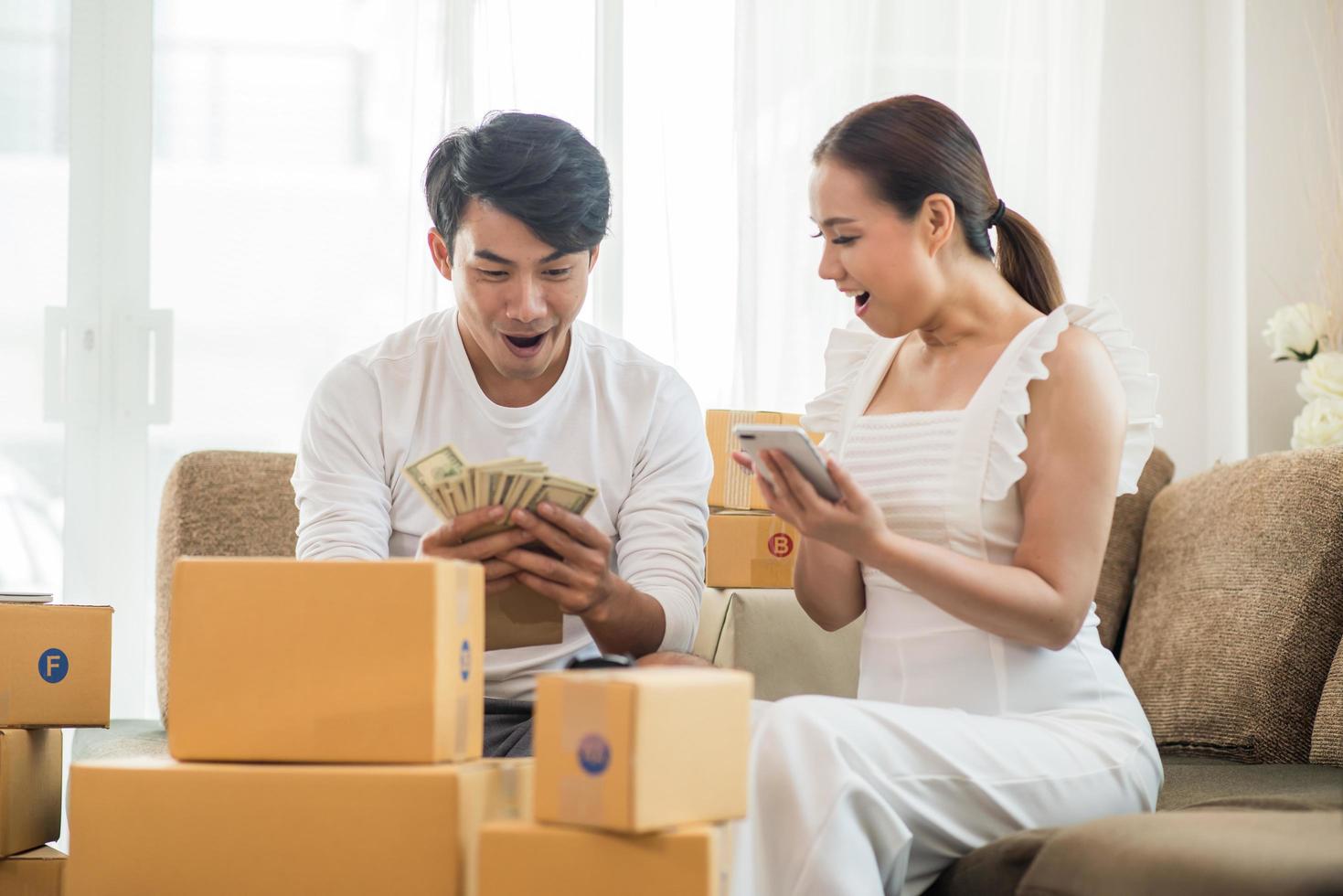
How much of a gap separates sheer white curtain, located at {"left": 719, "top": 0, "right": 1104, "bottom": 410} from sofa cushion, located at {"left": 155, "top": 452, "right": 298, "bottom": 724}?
1168 mm

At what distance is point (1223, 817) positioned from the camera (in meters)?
1.40

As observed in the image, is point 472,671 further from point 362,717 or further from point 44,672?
point 44,672

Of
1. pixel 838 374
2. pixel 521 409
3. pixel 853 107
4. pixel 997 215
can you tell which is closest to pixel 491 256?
pixel 521 409

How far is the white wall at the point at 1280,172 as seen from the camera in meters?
3.24

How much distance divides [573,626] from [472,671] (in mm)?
583

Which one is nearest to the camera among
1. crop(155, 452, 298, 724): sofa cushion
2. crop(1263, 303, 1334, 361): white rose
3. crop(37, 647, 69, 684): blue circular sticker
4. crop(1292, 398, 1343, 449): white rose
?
crop(37, 647, 69, 684): blue circular sticker

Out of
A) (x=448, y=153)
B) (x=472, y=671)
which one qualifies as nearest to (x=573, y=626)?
(x=472, y=671)

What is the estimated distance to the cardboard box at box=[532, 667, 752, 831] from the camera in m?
1.16

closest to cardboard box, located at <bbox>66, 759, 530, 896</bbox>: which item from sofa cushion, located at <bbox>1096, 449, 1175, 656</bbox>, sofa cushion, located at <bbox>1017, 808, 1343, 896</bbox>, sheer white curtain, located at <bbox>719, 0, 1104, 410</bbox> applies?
sofa cushion, located at <bbox>1017, 808, 1343, 896</bbox>

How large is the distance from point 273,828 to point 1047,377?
105 cm

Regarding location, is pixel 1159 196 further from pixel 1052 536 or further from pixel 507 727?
pixel 507 727

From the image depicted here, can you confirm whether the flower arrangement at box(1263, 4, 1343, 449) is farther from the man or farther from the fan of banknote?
the fan of banknote

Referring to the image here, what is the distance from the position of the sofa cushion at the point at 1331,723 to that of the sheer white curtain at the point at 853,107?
1459 mm

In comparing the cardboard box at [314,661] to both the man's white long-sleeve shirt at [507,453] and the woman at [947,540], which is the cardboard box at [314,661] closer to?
the woman at [947,540]
